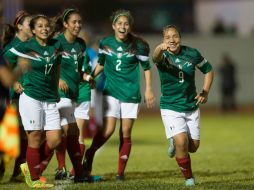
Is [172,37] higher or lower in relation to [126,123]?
higher

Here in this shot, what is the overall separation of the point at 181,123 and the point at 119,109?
3.87ft

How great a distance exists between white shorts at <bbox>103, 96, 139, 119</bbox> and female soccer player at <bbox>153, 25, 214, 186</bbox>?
0.77 meters

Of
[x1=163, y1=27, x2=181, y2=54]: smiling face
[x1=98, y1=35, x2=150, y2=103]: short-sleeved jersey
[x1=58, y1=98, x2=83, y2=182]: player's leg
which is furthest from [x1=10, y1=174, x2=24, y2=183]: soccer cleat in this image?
[x1=163, y1=27, x2=181, y2=54]: smiling face

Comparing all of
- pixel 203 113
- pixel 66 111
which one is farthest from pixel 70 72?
pixel 203 113

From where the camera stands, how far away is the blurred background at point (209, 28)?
31.5 meters

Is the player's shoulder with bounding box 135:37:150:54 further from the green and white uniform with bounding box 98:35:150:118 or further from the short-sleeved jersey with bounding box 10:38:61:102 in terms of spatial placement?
the short-sleeved jersey with bounding box 10:38:61:102

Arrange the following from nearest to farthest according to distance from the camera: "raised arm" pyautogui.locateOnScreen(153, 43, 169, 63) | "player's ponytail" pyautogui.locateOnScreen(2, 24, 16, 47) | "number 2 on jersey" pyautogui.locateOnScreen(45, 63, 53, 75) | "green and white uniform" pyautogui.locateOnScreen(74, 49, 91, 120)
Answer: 1. "raised arm" pyautogui.locateOnScreen(153, 43, 169, 63)
2. "number 2 on jersey" pyautogui.locateOnScreen(45, 63, 53, 75)
3. "player's ponytail" pyautogui.locateOnScreen(2, 24, 16, 47)
4. "green and white uniform" pyautogui.locateOnScreen(74, 49, 91, 120)

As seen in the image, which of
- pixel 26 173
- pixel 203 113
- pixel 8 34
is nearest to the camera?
pixel 26 173

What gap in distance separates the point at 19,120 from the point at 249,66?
2419cm

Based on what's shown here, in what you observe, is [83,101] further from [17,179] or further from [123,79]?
[17,179]

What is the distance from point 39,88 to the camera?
978 cm

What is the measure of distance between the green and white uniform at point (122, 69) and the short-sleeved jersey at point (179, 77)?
2.60 ft

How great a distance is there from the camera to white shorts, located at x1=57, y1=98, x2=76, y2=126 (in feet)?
34.0

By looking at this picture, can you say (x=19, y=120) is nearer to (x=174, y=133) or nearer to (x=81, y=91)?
(x=81, y=91)
